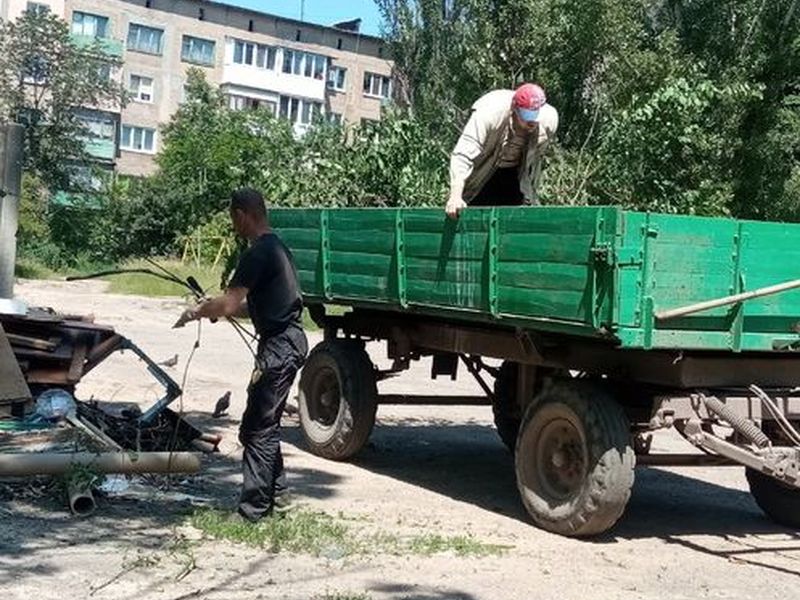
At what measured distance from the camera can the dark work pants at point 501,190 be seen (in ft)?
29.6

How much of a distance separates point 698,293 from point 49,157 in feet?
133

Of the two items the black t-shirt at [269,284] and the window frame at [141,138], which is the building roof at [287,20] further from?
the black t-shirt at [269,284]

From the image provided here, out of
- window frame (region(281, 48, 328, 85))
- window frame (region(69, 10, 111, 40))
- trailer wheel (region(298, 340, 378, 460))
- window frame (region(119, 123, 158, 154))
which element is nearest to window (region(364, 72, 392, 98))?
window frame (region(281, 48, 328, 85))

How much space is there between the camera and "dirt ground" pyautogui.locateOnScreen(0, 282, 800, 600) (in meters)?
6.03

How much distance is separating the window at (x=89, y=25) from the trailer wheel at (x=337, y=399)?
173 ft

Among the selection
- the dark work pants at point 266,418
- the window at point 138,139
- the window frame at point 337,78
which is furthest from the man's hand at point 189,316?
the window frame at point 337,78

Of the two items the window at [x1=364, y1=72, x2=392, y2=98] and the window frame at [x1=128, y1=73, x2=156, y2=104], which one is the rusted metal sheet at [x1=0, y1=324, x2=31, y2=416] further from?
the window at [x1=364, y1=72, x2=392, y2=98]

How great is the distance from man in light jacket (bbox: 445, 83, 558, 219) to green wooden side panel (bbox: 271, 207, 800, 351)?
0.53 meters

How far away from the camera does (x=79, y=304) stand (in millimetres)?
27234

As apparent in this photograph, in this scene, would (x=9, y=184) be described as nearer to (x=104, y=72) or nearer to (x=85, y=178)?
(x=85, y=178)

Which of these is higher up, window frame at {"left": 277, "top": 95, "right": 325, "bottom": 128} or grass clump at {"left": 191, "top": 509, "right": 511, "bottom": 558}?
window frame at {"left": 277, "top": 95, "right": 325, "bottom": 128}

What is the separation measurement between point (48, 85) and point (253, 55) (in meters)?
23.3

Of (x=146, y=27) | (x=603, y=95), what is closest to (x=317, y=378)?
(x=603, y=95)

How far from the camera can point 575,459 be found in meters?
7.50
